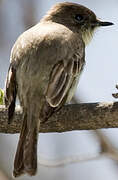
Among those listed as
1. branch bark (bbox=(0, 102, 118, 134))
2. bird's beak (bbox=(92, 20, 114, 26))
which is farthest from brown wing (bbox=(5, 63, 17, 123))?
bird's beak (bbox=(92, 20, 114, 26))

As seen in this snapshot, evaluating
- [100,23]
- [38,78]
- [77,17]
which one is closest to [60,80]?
[38,78]

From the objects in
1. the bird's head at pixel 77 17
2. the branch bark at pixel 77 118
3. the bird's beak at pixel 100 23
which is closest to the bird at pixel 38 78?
the branch bark at pixel 77 118

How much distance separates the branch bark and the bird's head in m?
1.66

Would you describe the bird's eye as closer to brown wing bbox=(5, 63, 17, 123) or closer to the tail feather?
brown wing bbox=(5, 63, 17, 123)

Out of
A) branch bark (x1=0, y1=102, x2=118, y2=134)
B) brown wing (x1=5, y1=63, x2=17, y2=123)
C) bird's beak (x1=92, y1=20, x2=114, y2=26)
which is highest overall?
brown wing (x1=5, y1=63, x2=17, y2=123)

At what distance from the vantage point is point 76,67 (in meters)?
5.92

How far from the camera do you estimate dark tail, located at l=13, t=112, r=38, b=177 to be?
526 cm

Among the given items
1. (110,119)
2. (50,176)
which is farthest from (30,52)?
(50,176)

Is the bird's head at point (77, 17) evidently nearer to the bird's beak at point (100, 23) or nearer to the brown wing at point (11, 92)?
the bird's beak at point (100, 23)

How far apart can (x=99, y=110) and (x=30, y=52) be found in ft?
3.07

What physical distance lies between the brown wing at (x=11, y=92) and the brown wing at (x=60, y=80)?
1.07 ft

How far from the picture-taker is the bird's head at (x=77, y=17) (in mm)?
6992

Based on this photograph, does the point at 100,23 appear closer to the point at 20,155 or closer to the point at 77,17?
the point at 77,17

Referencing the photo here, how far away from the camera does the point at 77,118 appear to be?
5414 mm
